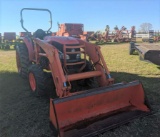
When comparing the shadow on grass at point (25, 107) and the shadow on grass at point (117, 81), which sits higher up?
the shadow on grass at point (117, 81)

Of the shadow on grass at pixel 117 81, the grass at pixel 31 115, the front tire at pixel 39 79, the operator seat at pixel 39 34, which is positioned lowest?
the grass at pixel 31 115

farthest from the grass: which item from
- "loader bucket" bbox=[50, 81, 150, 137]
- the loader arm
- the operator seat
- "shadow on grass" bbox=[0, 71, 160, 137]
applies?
the operator seat

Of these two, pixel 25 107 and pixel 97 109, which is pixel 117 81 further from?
pixel 25 107

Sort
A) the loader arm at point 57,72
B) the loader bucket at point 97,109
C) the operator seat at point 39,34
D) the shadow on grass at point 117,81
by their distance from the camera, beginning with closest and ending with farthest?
1. the loader bucket at point 97,109
2. the loader arm at point 57,72
3. the shadow on grass at point 117,81
4. the operator seat at point 39,34

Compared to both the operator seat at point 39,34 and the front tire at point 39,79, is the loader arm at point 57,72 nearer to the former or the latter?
the front tire at point 39,79

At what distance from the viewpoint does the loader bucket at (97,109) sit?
320 centimetres

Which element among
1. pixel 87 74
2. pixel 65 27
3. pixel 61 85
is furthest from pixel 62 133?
pixel 65 27

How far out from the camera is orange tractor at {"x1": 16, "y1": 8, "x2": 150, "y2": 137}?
3.30m

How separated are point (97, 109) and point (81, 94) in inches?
19.5

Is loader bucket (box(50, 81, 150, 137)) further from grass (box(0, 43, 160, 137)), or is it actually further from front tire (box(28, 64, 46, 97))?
front tire (box(28, 64, 46, 97))

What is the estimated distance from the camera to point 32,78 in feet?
16.1

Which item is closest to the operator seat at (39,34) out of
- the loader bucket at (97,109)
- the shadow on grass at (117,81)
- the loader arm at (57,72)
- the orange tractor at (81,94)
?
the orange tractor at (81,94)

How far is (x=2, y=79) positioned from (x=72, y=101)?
394 cm

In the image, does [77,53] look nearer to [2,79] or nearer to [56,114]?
[56,114]
